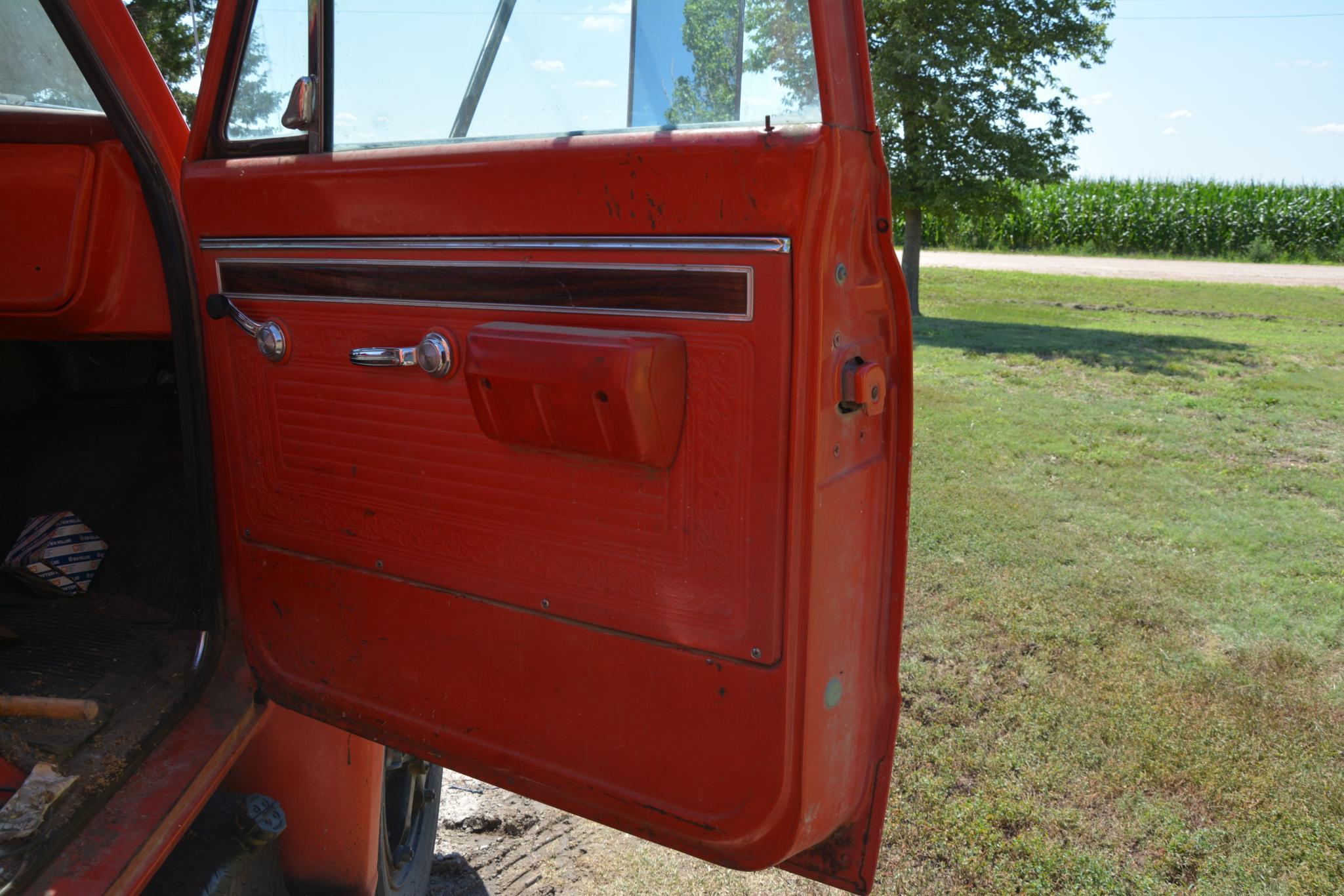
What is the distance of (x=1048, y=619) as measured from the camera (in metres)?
4.47

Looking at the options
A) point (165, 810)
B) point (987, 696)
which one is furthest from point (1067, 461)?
point (165, 810)

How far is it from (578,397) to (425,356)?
12.3 inches

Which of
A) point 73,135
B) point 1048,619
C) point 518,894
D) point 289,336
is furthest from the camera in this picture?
point 1048,619

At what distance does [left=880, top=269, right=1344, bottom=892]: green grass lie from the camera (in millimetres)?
3016

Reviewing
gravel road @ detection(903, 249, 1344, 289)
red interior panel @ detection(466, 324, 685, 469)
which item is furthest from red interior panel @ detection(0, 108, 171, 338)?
gravel road @ detection(903, 249, 1344, 289)

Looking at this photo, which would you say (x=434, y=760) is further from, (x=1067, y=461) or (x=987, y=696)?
(x=1067, y=461)

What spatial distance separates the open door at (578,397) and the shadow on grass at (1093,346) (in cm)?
886

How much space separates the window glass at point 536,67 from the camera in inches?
62.7

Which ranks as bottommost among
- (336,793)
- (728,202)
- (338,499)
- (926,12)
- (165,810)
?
(336,793)

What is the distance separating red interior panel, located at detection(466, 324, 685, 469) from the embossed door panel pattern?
28 mm

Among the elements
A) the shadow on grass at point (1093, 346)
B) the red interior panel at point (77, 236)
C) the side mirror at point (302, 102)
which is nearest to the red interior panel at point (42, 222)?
the red interior panel at point (77, 236)

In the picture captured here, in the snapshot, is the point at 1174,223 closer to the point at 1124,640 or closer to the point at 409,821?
the point at 1124,640

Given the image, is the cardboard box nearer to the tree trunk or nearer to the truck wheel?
the truck wheel

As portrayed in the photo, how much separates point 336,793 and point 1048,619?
3246mm
